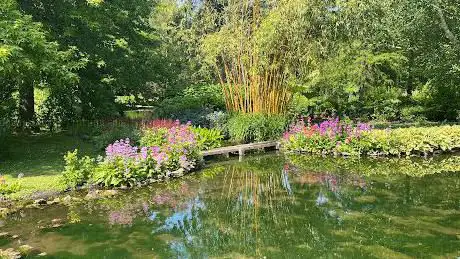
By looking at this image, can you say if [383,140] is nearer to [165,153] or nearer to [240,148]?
[240,148]

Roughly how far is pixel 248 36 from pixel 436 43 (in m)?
5.55

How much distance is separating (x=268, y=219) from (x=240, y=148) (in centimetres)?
571

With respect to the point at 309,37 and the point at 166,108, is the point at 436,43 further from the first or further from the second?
the point at 166,108

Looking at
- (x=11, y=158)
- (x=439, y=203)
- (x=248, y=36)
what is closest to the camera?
(x=439, y=203)

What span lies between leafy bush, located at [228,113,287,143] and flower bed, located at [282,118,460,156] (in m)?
1.82

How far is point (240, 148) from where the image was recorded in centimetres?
1252

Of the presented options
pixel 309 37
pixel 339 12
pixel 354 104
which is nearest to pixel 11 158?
pixel 309 37

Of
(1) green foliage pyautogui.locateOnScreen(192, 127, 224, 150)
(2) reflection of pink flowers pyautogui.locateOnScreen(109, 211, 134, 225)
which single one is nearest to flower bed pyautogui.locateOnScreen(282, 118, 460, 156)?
(1) green foliage pyautogui.locateOnScreen(192, 127, 224, 150)

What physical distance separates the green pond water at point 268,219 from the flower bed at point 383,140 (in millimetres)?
1167

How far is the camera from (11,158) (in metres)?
11.0

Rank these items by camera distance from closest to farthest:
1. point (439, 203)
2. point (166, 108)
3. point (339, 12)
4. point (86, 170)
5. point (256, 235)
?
point (256, 235) → point (439, 203) → point (86, 170) → point (339, 12) → point (166, 108)

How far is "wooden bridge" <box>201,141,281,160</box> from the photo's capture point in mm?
11984

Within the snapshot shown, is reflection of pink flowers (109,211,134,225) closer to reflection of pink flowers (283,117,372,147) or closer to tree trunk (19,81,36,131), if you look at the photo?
reflection of pink flowers (283,117,372,147)

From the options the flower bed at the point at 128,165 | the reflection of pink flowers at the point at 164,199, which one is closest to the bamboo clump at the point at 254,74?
the flower bed at the point at 128,165
